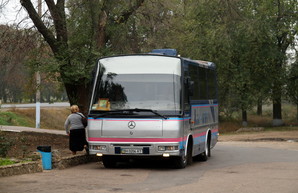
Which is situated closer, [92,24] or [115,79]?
[115,79]

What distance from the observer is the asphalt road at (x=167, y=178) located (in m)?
12.3

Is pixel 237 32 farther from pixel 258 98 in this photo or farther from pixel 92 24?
pixel 92 24

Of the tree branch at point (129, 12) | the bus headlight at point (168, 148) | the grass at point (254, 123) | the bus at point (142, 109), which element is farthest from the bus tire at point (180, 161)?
the grass at point (254, 123)

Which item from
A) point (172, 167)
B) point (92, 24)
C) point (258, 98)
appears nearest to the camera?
point (172, 167)

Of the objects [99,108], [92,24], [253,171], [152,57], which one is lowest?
[253,171]

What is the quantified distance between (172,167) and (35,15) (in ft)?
26.8

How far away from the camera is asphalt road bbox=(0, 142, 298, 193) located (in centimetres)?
1227

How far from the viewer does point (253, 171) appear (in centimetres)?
Result: 1623

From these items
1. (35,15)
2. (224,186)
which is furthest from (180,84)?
(35,15)

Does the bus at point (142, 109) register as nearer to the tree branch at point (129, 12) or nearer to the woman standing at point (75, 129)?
the woman standing at point (75, 129)

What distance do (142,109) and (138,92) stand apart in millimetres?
603

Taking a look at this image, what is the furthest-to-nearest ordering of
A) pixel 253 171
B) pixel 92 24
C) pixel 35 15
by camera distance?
pixel 92 24 → pixel 35 15 → pixel 253 171

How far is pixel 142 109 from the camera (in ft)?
53.2

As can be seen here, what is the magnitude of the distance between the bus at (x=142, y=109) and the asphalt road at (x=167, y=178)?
1.86ft
